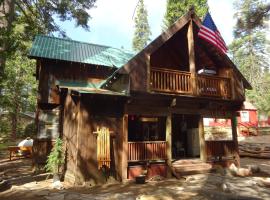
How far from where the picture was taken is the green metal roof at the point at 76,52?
16.3 meters

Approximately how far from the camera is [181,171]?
13062 millimetres

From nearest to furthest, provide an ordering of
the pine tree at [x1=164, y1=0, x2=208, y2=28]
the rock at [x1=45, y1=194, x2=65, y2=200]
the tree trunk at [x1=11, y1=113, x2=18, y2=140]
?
the rock at [x1=45, y1=194, x2=65, y2=200], the pine tree at [x1=164, y1=0, x2=208, y2=28], the tree trunk at [x1=11, y1=113, x2=18, y2=140]

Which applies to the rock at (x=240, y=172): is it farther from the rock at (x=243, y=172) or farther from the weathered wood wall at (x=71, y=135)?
the weathered wood wall at (x=71, y=135)

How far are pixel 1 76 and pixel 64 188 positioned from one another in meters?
5.43

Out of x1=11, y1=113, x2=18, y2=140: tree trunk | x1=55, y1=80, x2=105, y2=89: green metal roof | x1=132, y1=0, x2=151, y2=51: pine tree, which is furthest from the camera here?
x1=132, y1=0, x2=151, y2=51: pine tree

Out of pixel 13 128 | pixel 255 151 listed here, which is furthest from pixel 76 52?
pixel 13 128

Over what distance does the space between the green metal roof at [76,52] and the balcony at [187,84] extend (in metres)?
5.52

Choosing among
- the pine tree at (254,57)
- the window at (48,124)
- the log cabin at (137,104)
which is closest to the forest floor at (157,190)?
the log cabin at (137,104)

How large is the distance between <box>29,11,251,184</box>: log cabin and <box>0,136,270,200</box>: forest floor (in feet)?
3.15

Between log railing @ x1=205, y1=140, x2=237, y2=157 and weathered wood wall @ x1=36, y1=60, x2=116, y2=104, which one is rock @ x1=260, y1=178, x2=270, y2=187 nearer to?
log railing @ x1=205, y1=140, x2=237, y2=157

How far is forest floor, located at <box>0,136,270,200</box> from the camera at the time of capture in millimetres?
9109

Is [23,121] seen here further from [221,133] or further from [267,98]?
[267,98]

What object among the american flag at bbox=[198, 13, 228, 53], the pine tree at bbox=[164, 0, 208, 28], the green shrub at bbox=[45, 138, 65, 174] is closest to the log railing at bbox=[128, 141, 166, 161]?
the green shrub at bbox=[45, 138, 65, 174]

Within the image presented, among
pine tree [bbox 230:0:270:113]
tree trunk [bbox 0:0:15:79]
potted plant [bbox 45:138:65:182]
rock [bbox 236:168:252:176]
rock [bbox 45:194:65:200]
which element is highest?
pine tree [bbox 230:0:270:113]
